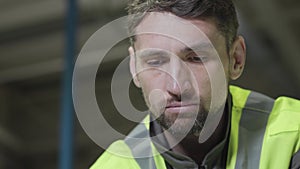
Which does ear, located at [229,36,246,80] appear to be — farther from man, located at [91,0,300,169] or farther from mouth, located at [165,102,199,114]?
mouth, located at [165,102,199,114]

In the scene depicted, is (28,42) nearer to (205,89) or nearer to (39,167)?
(39,167)

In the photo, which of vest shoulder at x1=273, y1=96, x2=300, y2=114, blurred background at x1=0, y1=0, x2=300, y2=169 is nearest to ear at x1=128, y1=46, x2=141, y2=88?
vest shoulder at x1=273, y1=96, x2=300, y2=114

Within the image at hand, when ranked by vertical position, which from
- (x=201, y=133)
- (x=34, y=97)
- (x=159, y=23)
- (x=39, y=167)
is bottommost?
(x=39, y=167)

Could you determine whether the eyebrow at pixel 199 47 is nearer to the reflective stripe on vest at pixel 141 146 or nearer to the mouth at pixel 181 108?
the mouth at pixel 181 108

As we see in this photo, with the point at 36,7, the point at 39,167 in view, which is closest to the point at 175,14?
the point at 36,7

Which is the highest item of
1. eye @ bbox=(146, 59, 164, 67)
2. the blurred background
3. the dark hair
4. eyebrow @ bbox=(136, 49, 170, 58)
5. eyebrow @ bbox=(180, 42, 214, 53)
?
the dark hair

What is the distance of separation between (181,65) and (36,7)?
7.07ft

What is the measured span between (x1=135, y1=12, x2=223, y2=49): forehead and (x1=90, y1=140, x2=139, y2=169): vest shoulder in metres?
0.16

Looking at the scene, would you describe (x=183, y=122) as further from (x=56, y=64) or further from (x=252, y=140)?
(x=56, y=64)

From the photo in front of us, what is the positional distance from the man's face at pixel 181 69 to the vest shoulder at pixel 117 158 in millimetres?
97

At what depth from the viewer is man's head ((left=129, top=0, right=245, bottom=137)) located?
739 millimetres

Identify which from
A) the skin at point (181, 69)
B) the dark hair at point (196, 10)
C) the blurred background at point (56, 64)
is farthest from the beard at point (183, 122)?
the blurred background at point (56, 64)

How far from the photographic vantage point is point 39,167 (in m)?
4.19

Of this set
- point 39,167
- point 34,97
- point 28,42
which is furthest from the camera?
point 39,167
